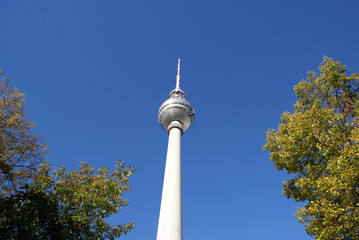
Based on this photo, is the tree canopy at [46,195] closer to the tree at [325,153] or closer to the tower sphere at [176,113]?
the tree at [325,153]

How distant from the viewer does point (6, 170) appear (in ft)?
40.5

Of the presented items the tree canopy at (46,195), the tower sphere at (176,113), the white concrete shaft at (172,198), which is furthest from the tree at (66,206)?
the tower sphere at (176,113)

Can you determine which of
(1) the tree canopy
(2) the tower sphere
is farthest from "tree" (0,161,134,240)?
(2) the tower sphere

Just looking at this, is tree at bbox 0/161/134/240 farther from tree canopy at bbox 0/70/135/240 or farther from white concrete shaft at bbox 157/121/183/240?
white concrete shaft at bbox 157/121/183/240

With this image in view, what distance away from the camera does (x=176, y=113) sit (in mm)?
36625

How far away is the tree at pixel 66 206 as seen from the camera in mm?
9994

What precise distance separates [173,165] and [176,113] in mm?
10567

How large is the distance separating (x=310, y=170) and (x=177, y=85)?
32.1 metres

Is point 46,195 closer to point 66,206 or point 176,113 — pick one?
point 66,206

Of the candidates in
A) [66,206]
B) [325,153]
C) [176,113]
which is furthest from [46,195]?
[176,113]

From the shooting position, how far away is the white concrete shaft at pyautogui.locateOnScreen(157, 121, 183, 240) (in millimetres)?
21770

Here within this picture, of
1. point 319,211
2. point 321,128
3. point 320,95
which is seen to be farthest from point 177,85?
point 319,211

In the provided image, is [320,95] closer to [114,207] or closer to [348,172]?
[348,172]

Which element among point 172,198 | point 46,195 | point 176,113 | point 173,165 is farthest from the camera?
point 176,113
